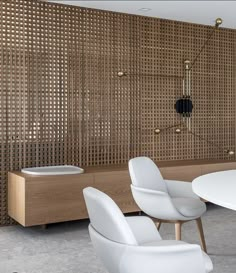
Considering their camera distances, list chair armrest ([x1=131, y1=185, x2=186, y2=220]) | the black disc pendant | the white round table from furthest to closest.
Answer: the black disc pendant → chair armrest ([x1=131, y1=185, x2=186, y2=220]) → the white round table

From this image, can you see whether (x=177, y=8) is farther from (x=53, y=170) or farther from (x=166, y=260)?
(x=166, y=260)

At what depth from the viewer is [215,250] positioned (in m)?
3.85

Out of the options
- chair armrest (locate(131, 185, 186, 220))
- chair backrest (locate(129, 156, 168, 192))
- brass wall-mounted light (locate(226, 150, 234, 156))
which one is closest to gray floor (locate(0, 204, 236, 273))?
chair armrest (locate(131, 185, 186, 220))

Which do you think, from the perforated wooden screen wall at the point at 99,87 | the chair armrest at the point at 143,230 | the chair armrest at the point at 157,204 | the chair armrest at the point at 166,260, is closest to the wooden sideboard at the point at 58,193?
the perforated wooden screen wall at the point at 99,87

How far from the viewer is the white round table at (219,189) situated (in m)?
2.30

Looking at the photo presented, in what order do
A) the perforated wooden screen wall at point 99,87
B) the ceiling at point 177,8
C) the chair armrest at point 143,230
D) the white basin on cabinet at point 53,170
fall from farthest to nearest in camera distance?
the ceiling at point 177,8 < the perforated wooden screen wall at point 99,87 < the white basin on cabinet at point 53,170 < the chair armrest at point 143,230

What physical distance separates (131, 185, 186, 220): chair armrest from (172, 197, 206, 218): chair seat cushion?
0.15 feet

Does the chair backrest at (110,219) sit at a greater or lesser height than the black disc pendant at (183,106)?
lesser

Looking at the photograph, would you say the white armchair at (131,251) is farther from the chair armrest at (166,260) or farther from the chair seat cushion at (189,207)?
the chair seat cushion at (189,207)

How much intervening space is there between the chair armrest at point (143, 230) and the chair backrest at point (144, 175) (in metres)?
0.77

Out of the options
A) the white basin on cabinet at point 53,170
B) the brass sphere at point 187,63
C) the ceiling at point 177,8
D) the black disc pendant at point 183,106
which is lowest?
the white basin on cabinet at point 53,170

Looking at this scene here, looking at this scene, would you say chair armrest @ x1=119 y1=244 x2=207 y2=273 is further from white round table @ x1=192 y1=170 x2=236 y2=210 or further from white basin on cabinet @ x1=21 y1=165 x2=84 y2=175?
white basin on cabinet @ x1=21 y1=165 x2=84 y2=175

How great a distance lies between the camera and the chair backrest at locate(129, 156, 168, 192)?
11.3 ft

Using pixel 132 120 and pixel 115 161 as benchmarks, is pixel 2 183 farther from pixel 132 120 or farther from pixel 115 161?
pixel 132 120
